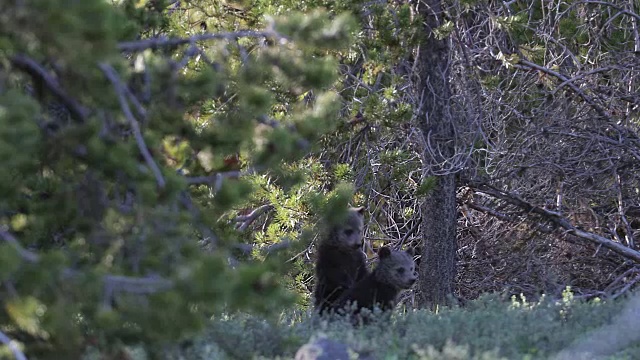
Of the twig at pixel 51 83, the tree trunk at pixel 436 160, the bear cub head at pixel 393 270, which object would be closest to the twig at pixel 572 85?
the tree trunk at pixel 436 160

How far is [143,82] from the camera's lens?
4.86 m

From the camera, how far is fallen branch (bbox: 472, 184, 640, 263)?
1062 cm

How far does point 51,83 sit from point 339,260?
4824 millimetres

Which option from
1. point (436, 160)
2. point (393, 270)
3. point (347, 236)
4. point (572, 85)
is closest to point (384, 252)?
point (393, 270)

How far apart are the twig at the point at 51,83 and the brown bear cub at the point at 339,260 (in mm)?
4463

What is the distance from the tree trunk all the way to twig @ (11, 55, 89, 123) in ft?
17.2

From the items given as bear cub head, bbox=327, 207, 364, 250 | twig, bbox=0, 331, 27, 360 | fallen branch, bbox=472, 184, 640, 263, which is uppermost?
fallen branch, bbox=472, 184, 640, 263

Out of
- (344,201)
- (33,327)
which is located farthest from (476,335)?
(33,327)

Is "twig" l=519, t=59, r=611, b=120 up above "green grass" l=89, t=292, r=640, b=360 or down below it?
above

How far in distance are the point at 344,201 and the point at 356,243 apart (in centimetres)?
258

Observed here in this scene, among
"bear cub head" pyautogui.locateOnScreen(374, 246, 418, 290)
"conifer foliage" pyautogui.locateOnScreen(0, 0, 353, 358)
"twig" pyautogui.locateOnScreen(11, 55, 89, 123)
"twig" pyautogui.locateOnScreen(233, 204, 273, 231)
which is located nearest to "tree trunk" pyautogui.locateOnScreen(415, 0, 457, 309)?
"bear cub head" pyautogui.locateOnScreen(374, 246, 418, 290)

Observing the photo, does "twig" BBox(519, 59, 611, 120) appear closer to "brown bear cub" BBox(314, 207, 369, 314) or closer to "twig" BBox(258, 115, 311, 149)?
"brown bear cub" BBox(314, 207, 369, 314)

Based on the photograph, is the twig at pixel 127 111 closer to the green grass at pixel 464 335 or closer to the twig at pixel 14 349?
the twig at pixel 14 349

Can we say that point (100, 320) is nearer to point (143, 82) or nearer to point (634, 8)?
point (143, 82)
